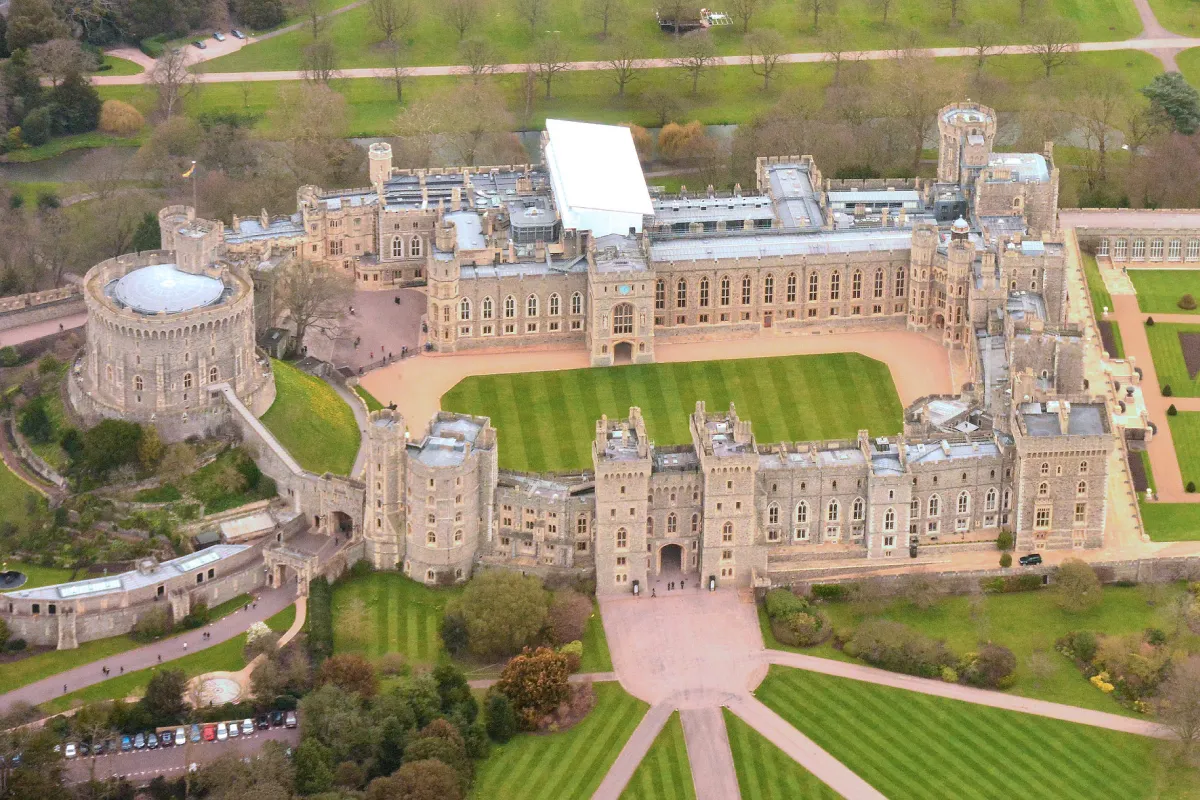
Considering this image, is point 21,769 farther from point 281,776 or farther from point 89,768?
point 281,776

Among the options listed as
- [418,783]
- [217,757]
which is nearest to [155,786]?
[217,757]

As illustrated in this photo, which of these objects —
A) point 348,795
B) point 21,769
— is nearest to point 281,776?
point 348,795

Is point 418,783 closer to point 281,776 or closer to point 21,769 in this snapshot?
point 281,776

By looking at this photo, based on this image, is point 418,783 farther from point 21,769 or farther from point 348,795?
point 21,769

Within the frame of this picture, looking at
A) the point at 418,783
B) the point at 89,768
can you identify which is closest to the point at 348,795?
the point at 418,783

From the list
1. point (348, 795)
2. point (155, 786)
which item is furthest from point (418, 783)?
point (155, 786)
